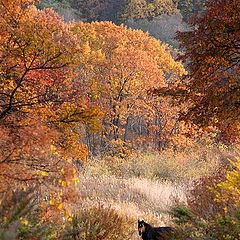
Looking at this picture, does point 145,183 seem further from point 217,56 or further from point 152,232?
point 217,56

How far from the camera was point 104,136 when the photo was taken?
2859 centimetres

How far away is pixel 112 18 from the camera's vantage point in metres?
54.2

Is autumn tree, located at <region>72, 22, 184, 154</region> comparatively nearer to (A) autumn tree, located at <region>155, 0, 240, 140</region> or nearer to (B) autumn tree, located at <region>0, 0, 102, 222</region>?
(B) autumn tree, located at <region>0, 0, 102, 222</region>

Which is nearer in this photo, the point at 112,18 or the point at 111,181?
the point at 111,181

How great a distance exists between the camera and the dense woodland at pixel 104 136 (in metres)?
5.63

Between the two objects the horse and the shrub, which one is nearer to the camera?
the shrub

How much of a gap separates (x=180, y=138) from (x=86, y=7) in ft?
96.7

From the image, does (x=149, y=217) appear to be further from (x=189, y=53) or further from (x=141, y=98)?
(x=141, y=98)

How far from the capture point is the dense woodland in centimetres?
563

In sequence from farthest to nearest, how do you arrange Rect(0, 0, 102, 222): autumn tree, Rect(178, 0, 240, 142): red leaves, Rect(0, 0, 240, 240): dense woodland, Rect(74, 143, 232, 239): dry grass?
1. Rect(74, 143, 232, 239): dry grass
2. Rect(178, 0, 240, 142): red leaves
3. Rect(0, 0, 240, 240): dense woodland
4. Rect(0, 0, 102, 222): autumn tree

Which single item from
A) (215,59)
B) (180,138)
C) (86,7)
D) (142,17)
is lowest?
(215,59)

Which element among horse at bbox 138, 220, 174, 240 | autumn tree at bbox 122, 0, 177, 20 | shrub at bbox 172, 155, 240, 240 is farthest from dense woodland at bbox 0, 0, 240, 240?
autumn tree at bbox 122, 0, 177, 20

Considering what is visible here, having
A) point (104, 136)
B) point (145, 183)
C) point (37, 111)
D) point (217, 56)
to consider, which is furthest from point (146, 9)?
point (217, 56)

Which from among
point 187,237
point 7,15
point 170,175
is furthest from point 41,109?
point 170,175
